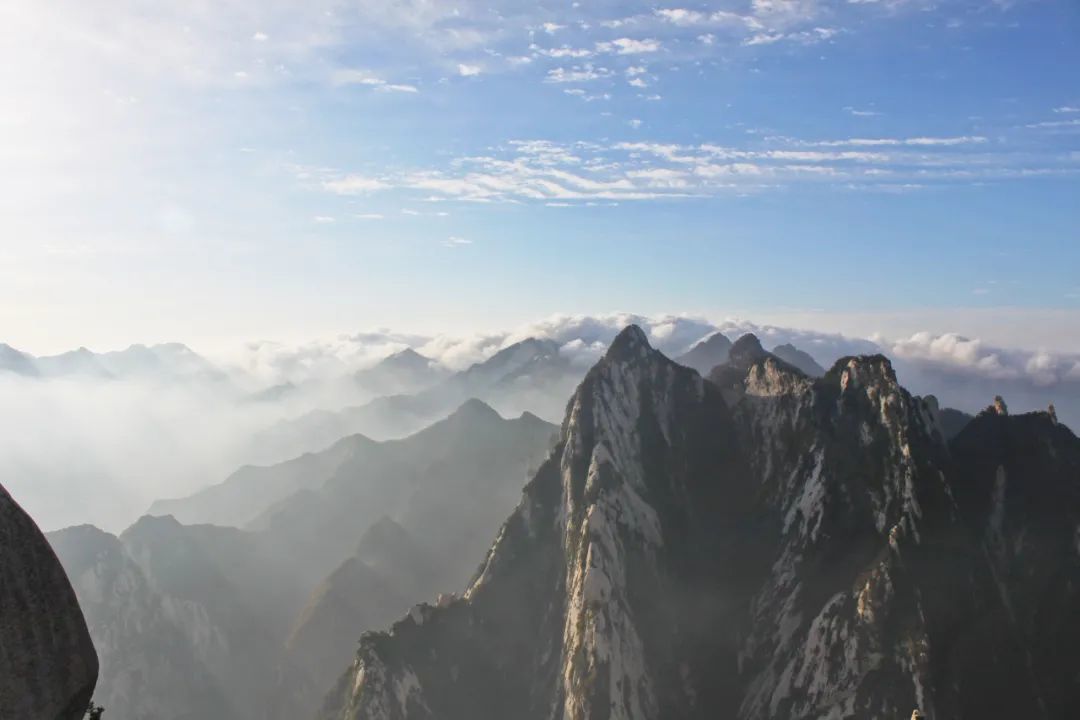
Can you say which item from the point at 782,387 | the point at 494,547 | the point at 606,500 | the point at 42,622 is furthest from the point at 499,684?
the point at 42,622

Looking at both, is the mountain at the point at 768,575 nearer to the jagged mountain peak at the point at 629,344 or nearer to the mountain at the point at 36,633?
the jagged mountain peak at the point at 629,344

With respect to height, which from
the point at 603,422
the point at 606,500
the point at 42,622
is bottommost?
the point at 606,500

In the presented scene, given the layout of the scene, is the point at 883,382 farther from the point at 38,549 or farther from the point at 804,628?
the point at 38,549

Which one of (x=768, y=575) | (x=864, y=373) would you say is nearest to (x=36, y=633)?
(x=768, y=575)

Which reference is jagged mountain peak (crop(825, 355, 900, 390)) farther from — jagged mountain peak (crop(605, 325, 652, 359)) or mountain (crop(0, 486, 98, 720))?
mountain (crop(0, 486, 98, 720))

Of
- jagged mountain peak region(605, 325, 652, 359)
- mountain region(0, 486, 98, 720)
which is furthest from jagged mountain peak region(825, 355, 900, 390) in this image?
mountain region(0, 486, 98, 720)

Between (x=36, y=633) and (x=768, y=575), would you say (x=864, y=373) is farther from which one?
(x=36, y=633)
